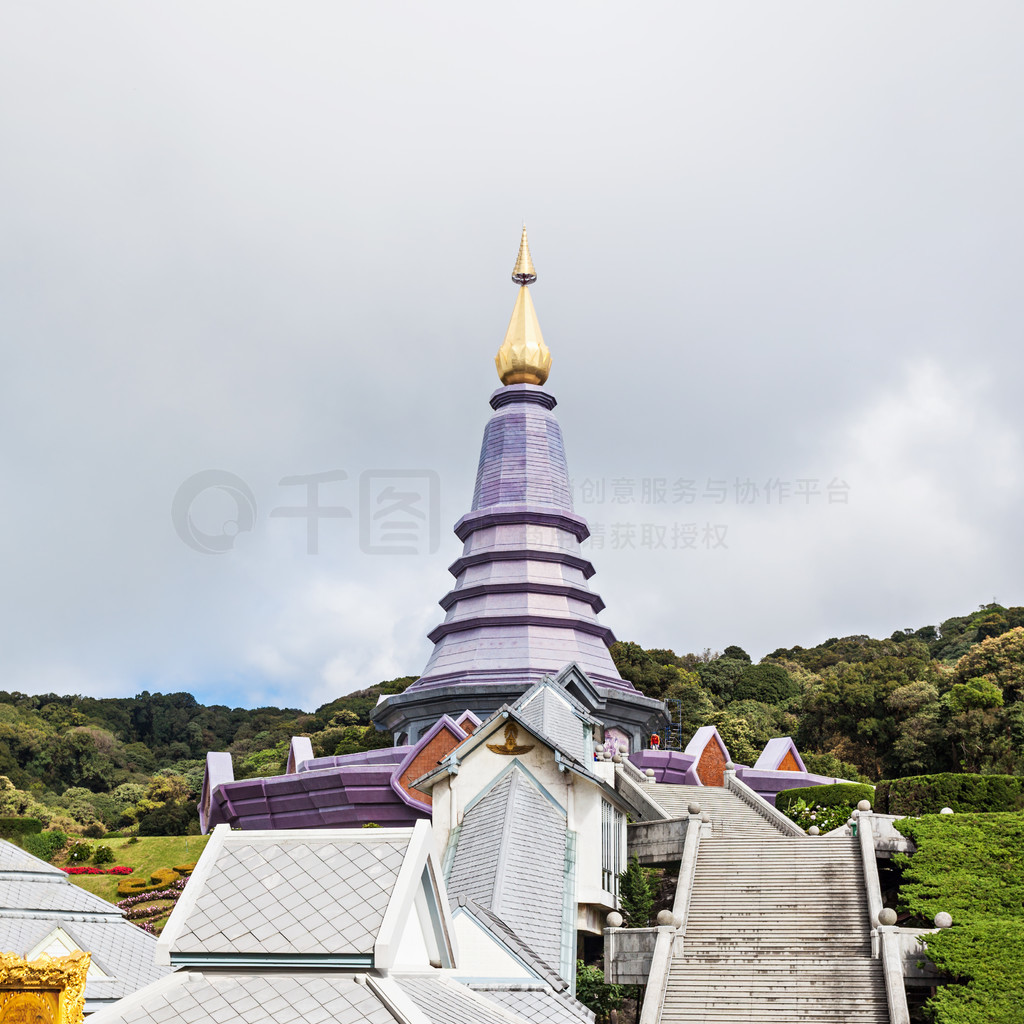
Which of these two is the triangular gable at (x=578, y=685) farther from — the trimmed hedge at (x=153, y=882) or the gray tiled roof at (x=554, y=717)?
the trimmed hedge at (x=153, y=882)

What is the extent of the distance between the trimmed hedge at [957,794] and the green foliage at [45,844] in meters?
27.9

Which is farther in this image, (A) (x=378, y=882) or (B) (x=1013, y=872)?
(B) (x=1013, y=872)

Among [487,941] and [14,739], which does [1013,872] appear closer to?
[487,941]

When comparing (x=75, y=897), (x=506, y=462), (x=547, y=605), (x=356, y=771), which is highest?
(x=506, y=462)

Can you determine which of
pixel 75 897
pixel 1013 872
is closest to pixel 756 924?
pixel 1013 872

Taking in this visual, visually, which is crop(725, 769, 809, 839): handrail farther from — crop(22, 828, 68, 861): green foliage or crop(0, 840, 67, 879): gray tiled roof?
crop(22, 828, 68, 861): green foliage

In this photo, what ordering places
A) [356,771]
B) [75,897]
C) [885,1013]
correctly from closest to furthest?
[75,897] → [885,1013] → [356,771]

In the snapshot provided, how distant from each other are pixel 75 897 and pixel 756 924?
37.6 ft

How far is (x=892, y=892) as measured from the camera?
21.9 meters

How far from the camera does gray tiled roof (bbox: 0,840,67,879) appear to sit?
14250 mm

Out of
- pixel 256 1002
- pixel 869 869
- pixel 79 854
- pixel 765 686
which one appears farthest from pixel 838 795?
pixel 765 686

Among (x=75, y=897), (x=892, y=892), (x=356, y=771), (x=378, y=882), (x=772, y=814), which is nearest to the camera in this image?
(x=378, y=882)

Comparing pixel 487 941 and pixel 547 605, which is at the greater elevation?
pixel 547 605

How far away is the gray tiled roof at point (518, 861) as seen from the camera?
724 inches
